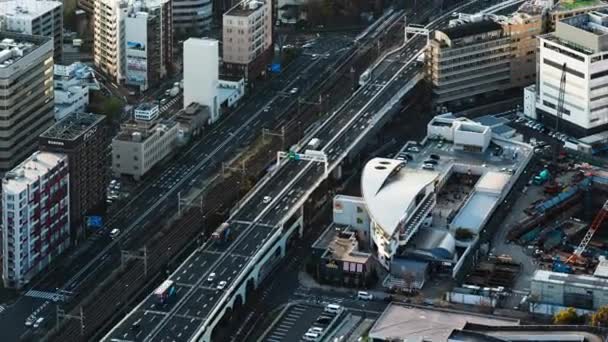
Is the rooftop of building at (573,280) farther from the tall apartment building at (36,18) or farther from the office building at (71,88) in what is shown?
the tall apartment building at (36,18)

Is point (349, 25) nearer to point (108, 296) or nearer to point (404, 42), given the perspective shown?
point (404, 42)

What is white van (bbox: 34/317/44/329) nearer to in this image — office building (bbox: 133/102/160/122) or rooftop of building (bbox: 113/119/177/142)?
rooftop of building (bbox: 113/119/177/142)

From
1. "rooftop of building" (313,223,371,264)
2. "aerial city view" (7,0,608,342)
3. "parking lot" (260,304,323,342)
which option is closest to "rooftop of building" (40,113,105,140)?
"aerial city view" (7,0,608,342)

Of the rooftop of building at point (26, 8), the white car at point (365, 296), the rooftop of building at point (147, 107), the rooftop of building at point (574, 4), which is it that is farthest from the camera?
the rooftop of building at point (574, 4)

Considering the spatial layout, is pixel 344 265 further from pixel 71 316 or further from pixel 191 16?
pixel 191 16

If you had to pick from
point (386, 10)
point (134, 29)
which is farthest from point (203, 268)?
point (386, 10)

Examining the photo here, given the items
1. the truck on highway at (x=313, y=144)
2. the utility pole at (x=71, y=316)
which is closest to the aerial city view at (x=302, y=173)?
the utility pole at (x=71, y=316)
